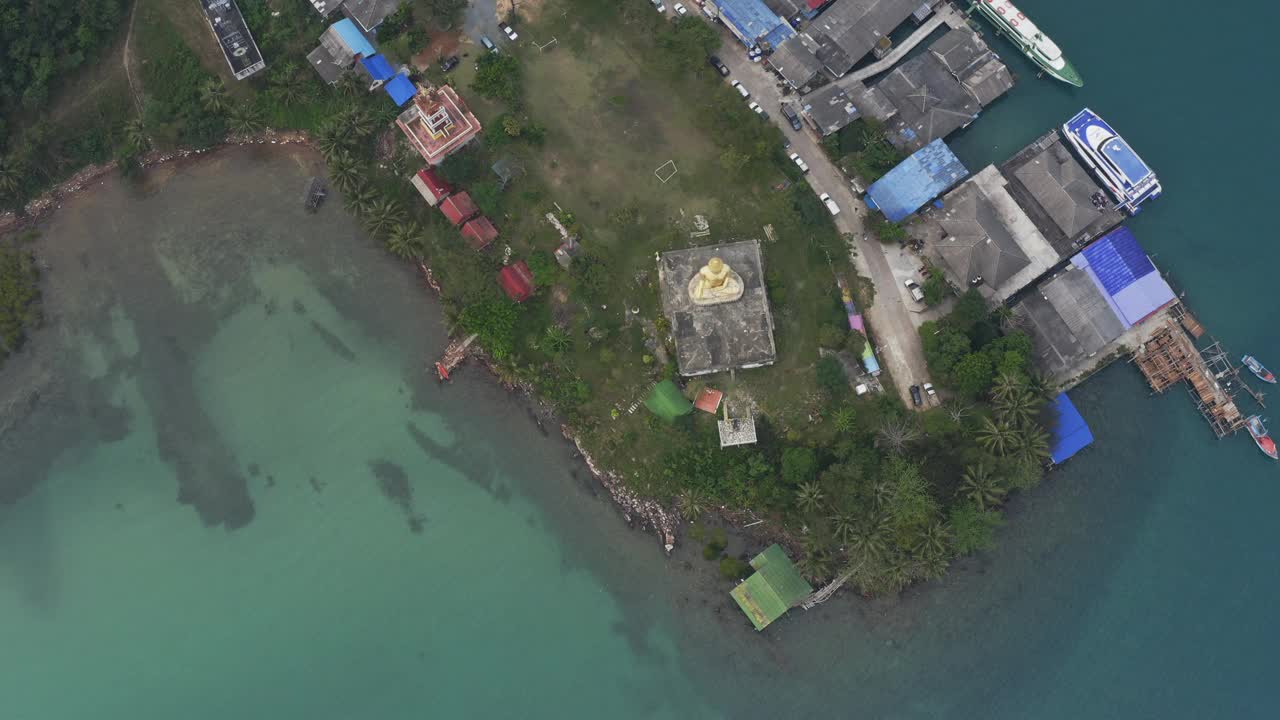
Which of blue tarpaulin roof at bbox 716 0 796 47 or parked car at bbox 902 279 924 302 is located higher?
blue tarpaulin roof at bbox 716 0 796 47

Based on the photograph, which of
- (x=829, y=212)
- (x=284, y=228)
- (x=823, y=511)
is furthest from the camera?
(x=284, y=228)

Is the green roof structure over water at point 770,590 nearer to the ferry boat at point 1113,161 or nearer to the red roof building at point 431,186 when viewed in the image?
the red roof building at point 431,186

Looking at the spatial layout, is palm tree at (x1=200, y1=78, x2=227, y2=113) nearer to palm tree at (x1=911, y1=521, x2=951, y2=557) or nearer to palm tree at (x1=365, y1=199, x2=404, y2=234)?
palm tree at (x1=365, y1=199, x2=404, y2=234)

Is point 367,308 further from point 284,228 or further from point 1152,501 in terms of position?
point 1152,501

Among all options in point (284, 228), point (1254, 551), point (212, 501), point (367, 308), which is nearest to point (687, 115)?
point (367, 308)

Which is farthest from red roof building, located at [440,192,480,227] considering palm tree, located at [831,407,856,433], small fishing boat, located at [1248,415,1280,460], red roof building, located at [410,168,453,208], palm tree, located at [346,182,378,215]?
small fishing boat, located at [1248,415,1280,460]

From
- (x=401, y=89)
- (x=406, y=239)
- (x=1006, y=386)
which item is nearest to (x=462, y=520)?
(x=406, y=239)
